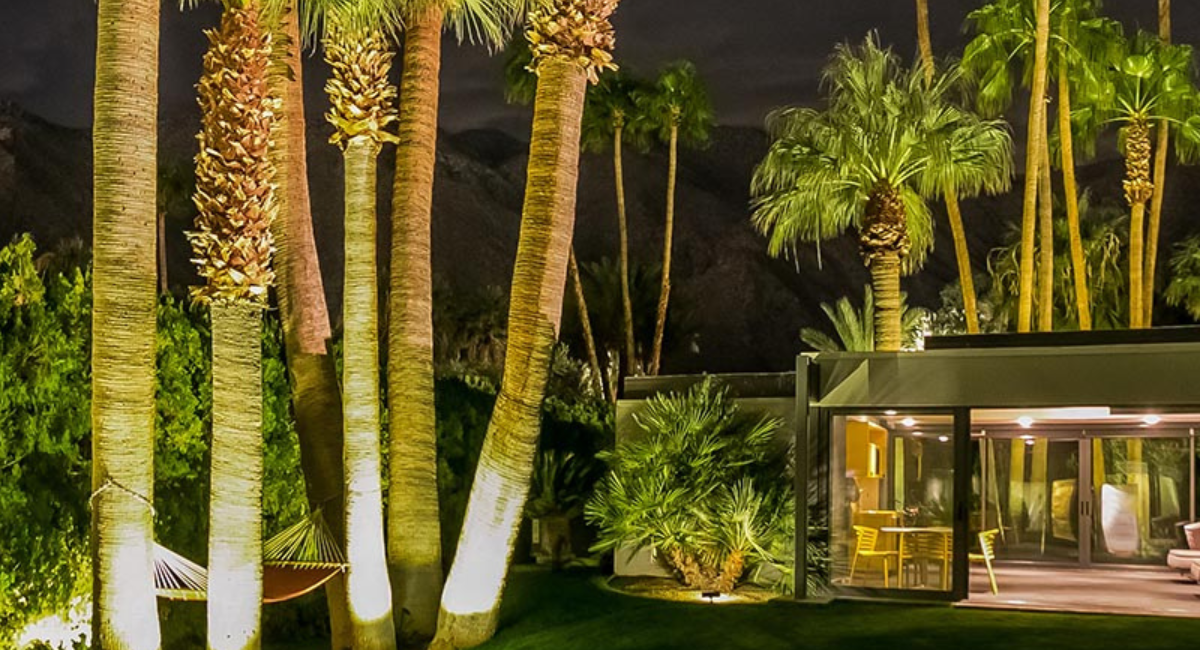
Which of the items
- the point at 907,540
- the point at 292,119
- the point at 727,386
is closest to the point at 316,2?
the point at 292,119

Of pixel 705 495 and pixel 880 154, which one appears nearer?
pixel 705 495

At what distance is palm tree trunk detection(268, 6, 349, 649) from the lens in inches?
556

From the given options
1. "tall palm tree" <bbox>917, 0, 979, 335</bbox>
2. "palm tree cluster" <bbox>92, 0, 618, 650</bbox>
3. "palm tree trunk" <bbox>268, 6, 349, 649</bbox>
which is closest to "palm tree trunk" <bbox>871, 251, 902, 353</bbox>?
"tall palm tree" <bbox>917, 0, 979, 335</bbox>

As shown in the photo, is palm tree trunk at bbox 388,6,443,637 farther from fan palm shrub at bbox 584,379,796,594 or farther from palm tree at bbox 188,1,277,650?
fan palm shrub at bbox 584,379,796,594

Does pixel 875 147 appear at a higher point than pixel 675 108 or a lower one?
lower

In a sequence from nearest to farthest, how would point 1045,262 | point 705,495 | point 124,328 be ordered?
point 124,328, point 705,495, point 1045,262

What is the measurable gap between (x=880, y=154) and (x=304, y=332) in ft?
27.3

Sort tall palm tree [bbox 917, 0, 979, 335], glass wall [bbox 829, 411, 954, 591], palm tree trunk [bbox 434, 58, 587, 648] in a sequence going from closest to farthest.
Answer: palm tree trunk [bbox 434, 58, 587, 648], glass wall [bbox 829, 411, 954, 591], tall palm tree [bbox 917, 0, 979, 335]

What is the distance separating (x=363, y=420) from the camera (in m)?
13.2

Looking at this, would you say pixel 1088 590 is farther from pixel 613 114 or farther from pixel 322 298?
pixel 613 114

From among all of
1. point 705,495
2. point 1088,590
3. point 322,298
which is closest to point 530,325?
point 322,298

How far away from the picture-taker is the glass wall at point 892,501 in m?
15.4

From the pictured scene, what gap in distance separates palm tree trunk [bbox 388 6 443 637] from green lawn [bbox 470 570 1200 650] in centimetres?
105

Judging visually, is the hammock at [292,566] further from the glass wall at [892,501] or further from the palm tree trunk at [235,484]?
the glass wall at [892,501]
